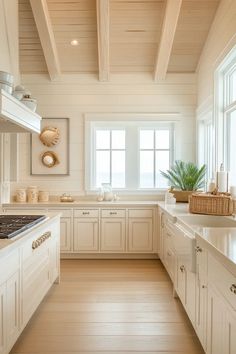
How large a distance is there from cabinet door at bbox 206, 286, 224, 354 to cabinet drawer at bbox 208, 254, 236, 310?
2.8 inches

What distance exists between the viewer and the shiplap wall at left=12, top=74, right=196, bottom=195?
198 inches

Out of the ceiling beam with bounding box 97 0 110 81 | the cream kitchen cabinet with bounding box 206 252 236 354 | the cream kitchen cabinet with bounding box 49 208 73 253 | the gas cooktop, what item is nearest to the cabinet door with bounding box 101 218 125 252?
the cream kitchen cabinet with bounding box 49 208 73 253

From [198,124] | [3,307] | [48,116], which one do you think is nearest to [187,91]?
[198,124]

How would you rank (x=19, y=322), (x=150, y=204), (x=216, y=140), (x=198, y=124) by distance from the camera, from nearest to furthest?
(x=19, y=322), (x=216, y=140), (x=150, y=204), (x=198, y=124)

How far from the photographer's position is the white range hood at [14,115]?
2041mm

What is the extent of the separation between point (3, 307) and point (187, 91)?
416 centimetres

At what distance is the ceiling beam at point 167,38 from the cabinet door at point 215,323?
125 inches

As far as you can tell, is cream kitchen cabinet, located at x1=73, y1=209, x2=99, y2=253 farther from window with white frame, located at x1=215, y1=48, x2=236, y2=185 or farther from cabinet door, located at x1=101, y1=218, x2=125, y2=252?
window with white frame, located at x1=215, y1=48, x2=236, y2=185

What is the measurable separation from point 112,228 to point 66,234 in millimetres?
658

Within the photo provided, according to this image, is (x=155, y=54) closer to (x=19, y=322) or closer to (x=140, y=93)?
(x=140, y=93)

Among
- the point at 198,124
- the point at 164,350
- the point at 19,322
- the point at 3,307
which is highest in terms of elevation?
the point at 198,124

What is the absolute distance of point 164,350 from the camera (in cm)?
228

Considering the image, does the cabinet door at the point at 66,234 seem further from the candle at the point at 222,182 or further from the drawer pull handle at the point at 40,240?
the candle at the point at 222,182

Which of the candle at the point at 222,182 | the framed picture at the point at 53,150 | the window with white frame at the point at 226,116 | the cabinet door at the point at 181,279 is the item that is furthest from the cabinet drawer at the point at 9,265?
the framed picture at the point at 53,150
